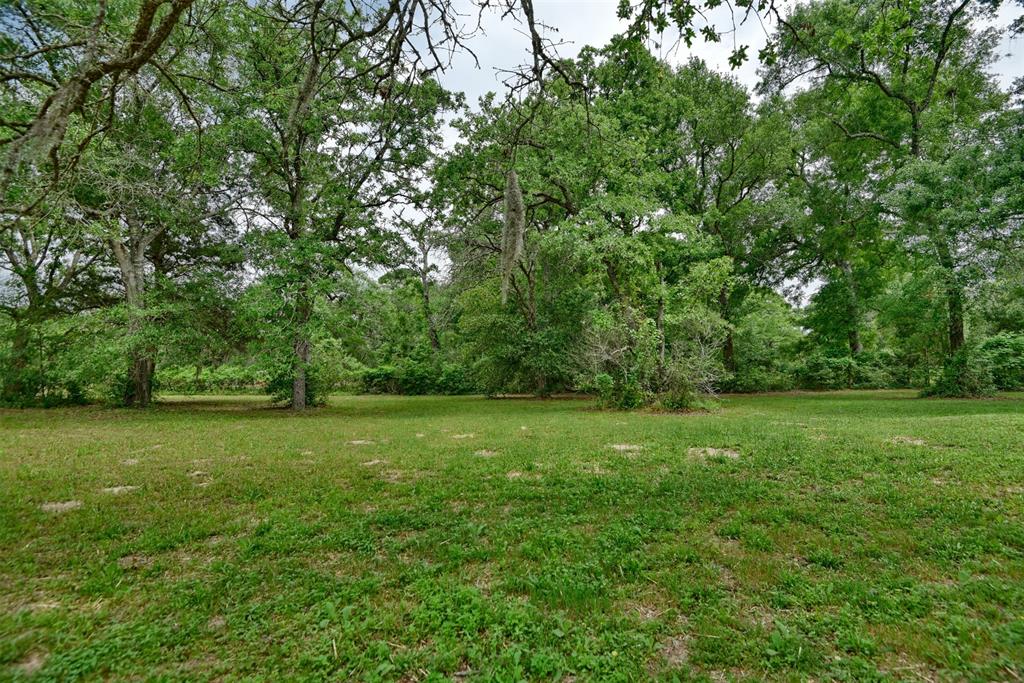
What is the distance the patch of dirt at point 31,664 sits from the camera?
184cm

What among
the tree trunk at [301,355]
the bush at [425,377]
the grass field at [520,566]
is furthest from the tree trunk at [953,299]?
the bush at [425,377]

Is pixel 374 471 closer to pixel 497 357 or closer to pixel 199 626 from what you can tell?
pixel 199 626

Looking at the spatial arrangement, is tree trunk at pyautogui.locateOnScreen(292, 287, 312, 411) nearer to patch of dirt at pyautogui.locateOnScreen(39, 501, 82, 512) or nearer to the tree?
the tree

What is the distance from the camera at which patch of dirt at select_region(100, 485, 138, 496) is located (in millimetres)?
4426

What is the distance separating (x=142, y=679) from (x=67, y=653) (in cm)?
46

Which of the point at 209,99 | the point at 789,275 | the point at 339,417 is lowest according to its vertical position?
the point at 339,417

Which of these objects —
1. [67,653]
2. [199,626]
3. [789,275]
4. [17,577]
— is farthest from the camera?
[789,275]

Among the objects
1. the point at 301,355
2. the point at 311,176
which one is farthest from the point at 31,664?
the point at 311,176

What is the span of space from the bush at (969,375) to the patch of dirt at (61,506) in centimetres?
1980

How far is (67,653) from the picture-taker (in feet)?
→ 6.37

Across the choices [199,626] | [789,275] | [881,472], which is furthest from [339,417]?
[789,275]

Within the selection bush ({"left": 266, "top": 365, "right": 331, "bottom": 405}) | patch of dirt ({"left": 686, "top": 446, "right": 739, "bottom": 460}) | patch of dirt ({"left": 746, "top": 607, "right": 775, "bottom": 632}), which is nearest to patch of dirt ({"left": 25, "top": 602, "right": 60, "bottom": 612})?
patch of dirt ({"left": 746, "top": 607, "right": 775, "bottom": 632})

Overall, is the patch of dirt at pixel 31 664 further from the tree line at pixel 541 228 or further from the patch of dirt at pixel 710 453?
the tree line at pixel 541 228

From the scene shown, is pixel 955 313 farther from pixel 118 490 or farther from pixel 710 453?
pixel 118 490
